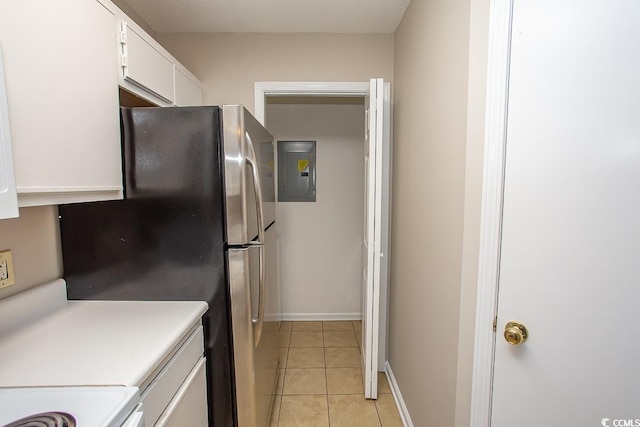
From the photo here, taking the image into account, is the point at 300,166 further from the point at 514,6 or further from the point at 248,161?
the point at 514,6

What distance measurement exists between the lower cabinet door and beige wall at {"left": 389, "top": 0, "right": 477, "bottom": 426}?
1.03m

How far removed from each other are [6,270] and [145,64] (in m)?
1.01

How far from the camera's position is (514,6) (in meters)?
0.84

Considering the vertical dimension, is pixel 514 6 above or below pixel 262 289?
above

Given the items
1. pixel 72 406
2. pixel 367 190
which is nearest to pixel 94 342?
pixel 72 406

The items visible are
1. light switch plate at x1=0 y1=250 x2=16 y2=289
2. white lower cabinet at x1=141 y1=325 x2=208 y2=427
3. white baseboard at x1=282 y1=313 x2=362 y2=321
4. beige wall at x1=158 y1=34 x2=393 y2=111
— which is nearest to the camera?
white lower cabinet at x1=141 y1=325 x2=208 y2=427

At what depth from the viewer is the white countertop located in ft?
2.62

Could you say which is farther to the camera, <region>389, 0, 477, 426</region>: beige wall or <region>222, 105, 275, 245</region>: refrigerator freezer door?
<region>222, 105, 275, 245</region>: refrigerator freezer door

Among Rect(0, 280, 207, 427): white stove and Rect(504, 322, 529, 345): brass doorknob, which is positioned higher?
Rect(504, 322, 529, 345): brass doorknob

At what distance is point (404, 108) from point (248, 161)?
44.1 inches

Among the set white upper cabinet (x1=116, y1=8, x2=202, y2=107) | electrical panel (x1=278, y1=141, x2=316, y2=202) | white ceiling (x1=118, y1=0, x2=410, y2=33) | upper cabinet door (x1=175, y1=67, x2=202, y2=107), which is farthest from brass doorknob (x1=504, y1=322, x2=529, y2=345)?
electrical panel (x1=278, y1=141, x2=316, y2=202)

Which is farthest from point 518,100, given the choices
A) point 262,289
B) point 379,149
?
point 262,289

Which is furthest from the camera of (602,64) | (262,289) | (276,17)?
(276,17)

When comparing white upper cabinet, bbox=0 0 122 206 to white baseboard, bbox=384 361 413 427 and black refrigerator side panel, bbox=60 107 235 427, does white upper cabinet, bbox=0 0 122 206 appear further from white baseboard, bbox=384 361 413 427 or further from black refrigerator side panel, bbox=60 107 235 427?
white baseboard, bbox=384 361 413 427
